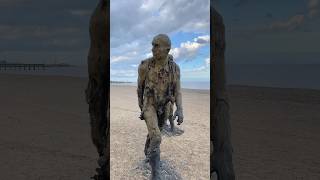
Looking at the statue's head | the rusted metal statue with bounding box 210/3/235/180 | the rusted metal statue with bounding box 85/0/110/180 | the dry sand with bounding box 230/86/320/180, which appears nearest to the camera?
the statue's head

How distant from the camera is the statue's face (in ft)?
19.0

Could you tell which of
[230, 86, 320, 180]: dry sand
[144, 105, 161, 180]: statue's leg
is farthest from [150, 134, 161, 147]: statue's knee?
[230, 86, 320, 180]: dry sand

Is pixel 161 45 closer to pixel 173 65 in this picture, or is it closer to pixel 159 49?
pixel 159 49

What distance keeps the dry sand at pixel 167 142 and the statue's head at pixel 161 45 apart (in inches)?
22.2

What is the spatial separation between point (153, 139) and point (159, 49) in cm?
104

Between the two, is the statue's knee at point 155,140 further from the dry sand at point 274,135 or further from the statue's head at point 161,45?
the dry sand at point 274,135

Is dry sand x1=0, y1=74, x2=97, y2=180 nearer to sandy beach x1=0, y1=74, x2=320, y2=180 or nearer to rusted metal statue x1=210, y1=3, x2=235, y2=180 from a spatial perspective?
sandy beach x1=0, y1=74, x2=320, y2=180

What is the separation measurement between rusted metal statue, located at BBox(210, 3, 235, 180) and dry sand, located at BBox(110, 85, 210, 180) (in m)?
0.23

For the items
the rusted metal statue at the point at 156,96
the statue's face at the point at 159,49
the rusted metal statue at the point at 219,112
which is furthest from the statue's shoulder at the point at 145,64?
the rusted metal statue at the point at 219,112

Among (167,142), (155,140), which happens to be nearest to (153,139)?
(155,140)

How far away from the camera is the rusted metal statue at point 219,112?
238 inches

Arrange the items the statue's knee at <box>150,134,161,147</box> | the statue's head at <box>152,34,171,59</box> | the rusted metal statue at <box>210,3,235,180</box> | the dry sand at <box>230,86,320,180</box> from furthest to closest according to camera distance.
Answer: the dry sand at <box>230,86,320,180</box> < the rusted metal statue at <box>210,3,235,180</box> < the statue's knee at <box>150,134,161,147</box> < the statue's head at <box>152,34,171,59</box>

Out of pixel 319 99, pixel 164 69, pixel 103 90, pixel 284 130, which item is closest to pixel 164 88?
pixel 164 69

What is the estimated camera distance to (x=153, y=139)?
19.4 feet
